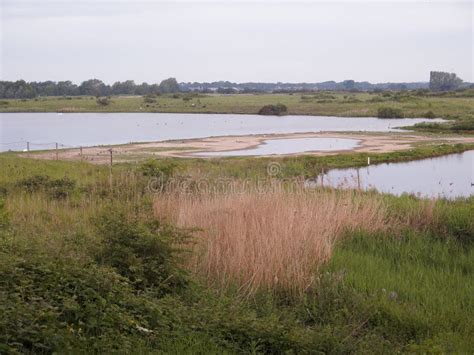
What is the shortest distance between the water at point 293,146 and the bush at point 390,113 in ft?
120

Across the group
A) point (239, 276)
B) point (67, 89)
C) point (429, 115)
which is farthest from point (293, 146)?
point (67, 89)

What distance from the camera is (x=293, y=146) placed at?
4697 centimetres

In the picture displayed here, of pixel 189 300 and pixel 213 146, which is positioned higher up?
pixel 189 300

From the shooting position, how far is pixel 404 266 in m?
9.29

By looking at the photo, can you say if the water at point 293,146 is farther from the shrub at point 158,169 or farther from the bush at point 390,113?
the bush at point 390,113

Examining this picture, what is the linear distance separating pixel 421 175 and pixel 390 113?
56068 millimetres

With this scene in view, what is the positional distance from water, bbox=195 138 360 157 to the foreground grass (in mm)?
31272

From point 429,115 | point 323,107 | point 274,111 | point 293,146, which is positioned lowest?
point 293,146

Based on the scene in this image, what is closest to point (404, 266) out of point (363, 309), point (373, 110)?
point (363, 309)

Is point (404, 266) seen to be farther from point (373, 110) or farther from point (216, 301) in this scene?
point (373, 110)

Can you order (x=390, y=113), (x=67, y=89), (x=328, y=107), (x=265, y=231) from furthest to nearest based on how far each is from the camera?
(x=67, y=89)
(x=328, y=107)
(x=390, y=113)
(x=265, y=231)

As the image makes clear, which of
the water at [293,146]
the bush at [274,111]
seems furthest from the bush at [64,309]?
the bush at [274,111]

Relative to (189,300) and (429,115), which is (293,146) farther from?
(429,115)

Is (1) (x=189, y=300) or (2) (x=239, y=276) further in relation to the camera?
(2) (x=239, y=276)
